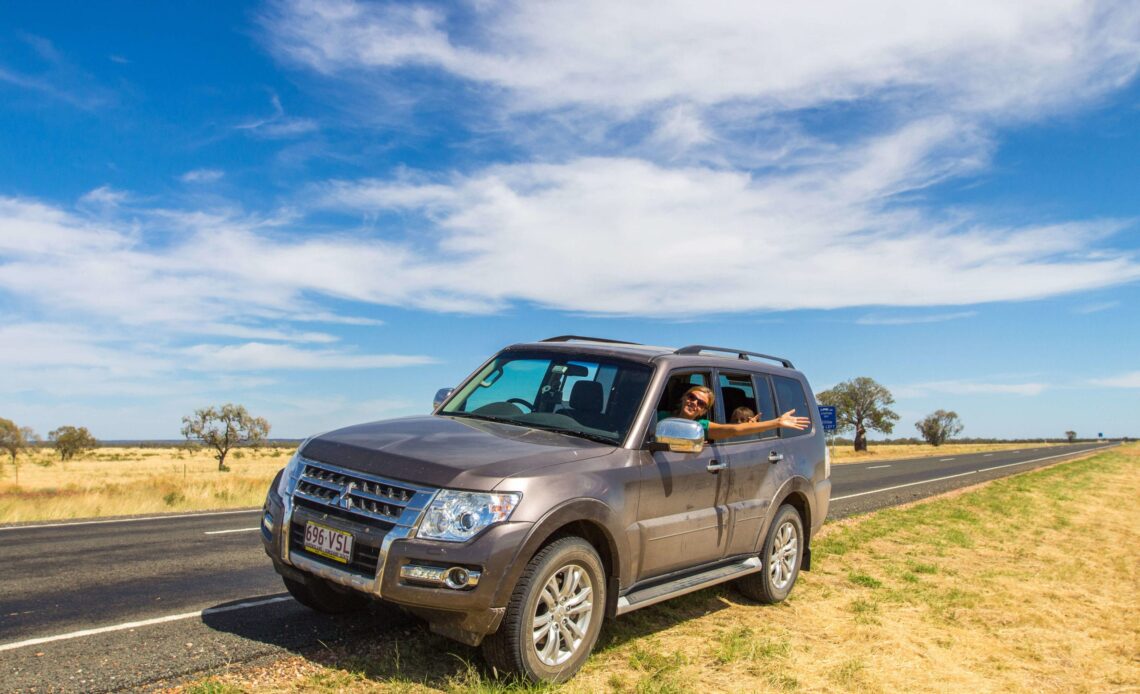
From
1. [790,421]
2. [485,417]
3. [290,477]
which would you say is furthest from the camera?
[790,421]

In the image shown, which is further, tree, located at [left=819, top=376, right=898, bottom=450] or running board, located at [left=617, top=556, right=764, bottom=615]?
tree, located at [left=819, top=376, right=898, bottom=450]

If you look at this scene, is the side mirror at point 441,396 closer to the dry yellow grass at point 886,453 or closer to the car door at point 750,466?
the car door at point 750,466

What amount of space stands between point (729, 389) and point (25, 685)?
5009mm

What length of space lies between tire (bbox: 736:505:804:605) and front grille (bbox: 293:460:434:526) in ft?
11.6

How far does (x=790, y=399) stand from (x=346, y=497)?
14.6ft

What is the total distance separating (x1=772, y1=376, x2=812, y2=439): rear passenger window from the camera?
277 inches

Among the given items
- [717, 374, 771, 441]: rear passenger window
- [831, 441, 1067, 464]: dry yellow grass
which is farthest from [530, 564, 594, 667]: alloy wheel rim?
[831, 441, 1067, 464]: dry yellow grass

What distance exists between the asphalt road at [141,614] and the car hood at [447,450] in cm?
135

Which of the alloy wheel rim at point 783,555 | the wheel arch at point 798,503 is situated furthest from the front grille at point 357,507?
the alloy wheel rim at point 783,555

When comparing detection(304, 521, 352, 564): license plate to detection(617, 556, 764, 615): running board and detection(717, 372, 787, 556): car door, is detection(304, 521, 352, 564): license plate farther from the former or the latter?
detection(717, 372, 787, 556): car door

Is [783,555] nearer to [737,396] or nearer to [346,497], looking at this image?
[737,396]

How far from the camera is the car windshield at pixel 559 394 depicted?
5.29 metres

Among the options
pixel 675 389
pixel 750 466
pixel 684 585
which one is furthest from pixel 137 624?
pixel 750 466

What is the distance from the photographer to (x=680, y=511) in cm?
530
